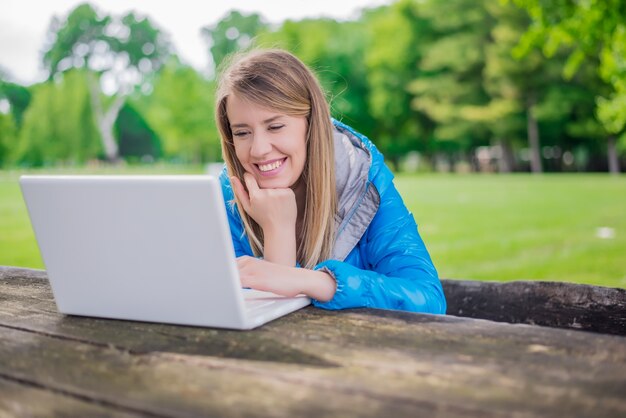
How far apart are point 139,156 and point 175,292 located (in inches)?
2269

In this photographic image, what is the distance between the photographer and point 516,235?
33.5 feet

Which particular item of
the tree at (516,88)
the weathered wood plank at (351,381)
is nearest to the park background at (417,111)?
the tree at (516,88)

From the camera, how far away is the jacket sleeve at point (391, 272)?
1724 millimetres

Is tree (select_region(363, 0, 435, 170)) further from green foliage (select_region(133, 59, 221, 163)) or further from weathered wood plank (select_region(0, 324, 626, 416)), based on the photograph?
weathered wood plank (select_region(0, 324, 626, 416))

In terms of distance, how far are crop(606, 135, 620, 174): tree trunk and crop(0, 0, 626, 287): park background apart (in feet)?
0.21

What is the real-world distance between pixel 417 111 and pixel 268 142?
123 ft

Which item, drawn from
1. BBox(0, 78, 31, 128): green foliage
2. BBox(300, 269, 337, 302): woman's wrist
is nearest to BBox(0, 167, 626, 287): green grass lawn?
BBox(300, 269, 337, 302): woman's wrist

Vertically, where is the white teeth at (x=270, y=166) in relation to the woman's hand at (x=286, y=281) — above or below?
above

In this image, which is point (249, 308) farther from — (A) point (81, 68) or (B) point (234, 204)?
(A) point (81, 68)

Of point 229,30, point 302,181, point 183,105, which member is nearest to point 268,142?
point 302,181

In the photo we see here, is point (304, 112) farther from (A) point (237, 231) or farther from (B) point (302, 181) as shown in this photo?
(A) point (237, 231)

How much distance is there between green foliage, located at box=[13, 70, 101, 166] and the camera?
4103 cm

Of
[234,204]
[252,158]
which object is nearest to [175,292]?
[252,158]

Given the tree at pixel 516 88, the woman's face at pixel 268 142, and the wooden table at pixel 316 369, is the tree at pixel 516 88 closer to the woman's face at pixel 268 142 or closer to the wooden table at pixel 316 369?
the woman's face at pixel 268 142
